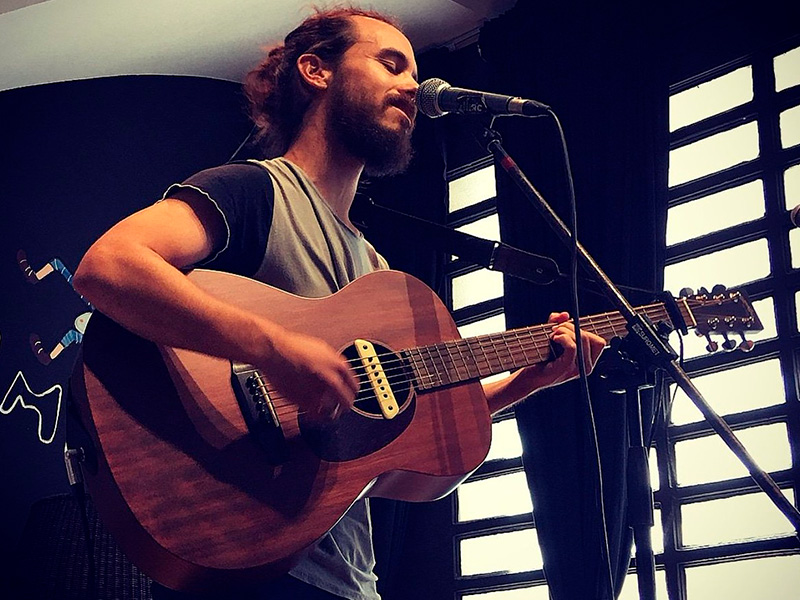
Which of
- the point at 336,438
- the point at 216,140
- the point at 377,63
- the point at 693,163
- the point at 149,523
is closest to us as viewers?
the point at 149,523

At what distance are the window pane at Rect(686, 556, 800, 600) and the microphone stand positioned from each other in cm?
145

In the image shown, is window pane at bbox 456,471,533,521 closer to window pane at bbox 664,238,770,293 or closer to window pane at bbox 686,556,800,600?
window pane at bbox 686,556,800,600

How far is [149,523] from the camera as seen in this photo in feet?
4.80

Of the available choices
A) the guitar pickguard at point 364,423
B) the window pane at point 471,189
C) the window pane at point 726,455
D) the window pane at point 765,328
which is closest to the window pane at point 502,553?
the window pane at point 726,455

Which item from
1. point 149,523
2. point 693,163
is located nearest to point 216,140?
point 693,163

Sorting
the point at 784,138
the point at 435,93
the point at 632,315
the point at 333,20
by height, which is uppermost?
the point at 784,138

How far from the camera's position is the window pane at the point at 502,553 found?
3926 millimetres

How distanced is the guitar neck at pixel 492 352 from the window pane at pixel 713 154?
1.59m

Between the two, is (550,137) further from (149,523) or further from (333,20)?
(149,523)

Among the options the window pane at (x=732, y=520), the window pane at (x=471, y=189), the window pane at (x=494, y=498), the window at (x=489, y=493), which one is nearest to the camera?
the window pane at (x=732, y=520)

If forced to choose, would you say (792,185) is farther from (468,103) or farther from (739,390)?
(468,103)

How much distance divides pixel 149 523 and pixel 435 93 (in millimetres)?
1144

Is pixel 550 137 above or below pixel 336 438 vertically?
above

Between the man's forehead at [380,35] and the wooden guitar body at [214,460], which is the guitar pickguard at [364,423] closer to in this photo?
the wooden guitar body at [214,460]
